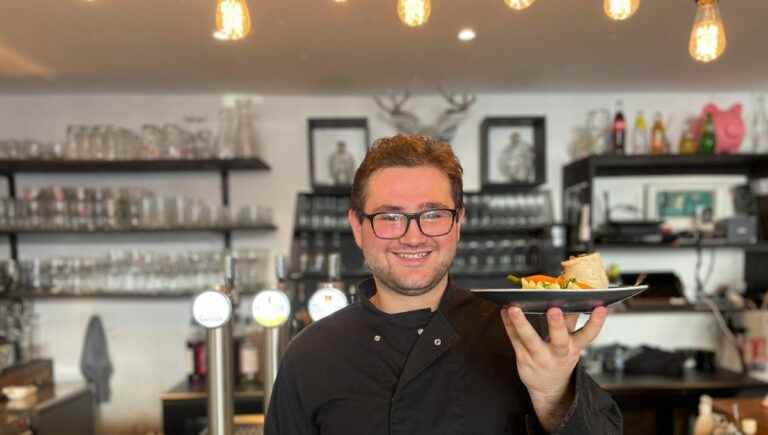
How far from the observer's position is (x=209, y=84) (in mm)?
3855

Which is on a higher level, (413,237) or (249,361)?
(413,237)

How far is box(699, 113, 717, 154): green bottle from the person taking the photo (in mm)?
3955

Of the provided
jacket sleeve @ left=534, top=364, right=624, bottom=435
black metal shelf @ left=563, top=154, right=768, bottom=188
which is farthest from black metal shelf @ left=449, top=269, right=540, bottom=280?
jacket sleeve @ left=534, top=364, right=624, bottom=435

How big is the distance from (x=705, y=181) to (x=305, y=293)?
10.1 feet

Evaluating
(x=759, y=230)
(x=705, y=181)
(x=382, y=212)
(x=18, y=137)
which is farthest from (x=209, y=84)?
(x=759, y=230)

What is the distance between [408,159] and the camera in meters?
1.38

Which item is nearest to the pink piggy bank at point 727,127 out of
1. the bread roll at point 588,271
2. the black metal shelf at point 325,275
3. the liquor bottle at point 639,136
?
the liquor bottle at point 639,136

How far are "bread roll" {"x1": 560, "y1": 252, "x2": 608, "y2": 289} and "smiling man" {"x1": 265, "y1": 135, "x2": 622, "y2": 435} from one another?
21 centimetres

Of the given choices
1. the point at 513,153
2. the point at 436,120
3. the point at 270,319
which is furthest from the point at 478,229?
the point at 270,319

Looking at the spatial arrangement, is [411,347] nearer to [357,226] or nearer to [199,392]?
[357,226]

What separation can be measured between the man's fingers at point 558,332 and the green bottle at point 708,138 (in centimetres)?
354

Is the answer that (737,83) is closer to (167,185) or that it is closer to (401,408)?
(401,408)

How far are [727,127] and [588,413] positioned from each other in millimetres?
3683

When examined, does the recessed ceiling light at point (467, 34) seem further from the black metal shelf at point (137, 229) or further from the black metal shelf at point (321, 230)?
the black metal shelf at point (137, 229)
